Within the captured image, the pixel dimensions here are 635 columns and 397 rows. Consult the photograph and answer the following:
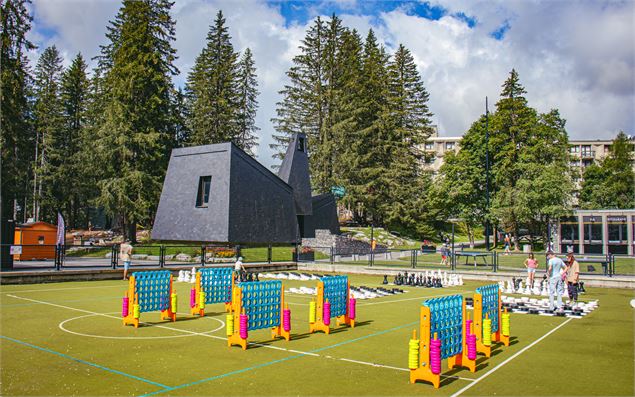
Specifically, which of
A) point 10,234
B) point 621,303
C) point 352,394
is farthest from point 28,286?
point 621,303

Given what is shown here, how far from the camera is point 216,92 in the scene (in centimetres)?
6044

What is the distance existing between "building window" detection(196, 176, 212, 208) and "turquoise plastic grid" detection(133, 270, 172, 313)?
51.4ft

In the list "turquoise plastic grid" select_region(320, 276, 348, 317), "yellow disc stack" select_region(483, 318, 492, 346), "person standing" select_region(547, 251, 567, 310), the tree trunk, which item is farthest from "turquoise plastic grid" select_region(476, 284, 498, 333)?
the tree trunk

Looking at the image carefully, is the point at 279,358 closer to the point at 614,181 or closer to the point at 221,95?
the point at 221,95

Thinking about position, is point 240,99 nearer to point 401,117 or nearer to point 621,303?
point 401,117

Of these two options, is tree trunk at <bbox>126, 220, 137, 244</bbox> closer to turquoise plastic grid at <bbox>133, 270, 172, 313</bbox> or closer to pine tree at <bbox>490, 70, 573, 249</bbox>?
pine tree at <bbox>490, 70, 573, 249</bbox>

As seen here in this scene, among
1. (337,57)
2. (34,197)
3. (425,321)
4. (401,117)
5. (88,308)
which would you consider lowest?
(88,308)

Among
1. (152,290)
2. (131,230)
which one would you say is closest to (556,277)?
(152,290)

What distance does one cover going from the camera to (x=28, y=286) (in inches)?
801

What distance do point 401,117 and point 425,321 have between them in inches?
2526

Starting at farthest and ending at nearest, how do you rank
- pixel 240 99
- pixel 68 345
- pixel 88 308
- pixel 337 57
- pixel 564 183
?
pixel 240 99 < pixel 337 57 < pixel 564 183 < pixel 88 308 < pixel 68 345

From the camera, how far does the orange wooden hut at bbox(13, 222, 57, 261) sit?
31.6 m

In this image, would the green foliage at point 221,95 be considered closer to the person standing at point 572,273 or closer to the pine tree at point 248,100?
the pine tree at point 248,100

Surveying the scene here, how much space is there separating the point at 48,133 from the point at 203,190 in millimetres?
45694
